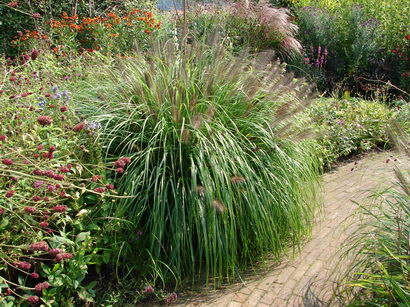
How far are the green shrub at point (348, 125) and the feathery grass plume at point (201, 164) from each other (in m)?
2.02

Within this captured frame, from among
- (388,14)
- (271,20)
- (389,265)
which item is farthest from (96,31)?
(388,14)

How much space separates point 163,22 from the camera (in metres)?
9.16

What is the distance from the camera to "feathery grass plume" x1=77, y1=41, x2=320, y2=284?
120 inches

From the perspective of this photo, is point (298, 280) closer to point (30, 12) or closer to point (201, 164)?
point (201, 164)

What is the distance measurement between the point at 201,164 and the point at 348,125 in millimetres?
3610

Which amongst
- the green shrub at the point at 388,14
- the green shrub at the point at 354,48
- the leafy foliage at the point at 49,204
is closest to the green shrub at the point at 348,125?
the green shrub at the point at 354,48

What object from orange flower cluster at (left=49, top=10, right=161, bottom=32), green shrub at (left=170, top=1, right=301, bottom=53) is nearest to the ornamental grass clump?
orange flower cluster at (left=49, top=10, right=161, bottom=32)

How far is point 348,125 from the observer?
6.08m

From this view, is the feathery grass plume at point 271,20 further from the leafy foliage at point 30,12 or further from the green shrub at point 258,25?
the leafy foliage at point 30,12

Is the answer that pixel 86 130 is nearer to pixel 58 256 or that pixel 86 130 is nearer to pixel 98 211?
pixel 98 211

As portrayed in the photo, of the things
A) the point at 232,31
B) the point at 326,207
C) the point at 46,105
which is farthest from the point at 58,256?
the point at 232,31

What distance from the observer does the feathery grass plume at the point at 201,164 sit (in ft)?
10.0

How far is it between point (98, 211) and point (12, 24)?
6.69 metres

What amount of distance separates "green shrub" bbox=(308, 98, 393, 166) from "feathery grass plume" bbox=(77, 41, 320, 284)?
202 centimetres
